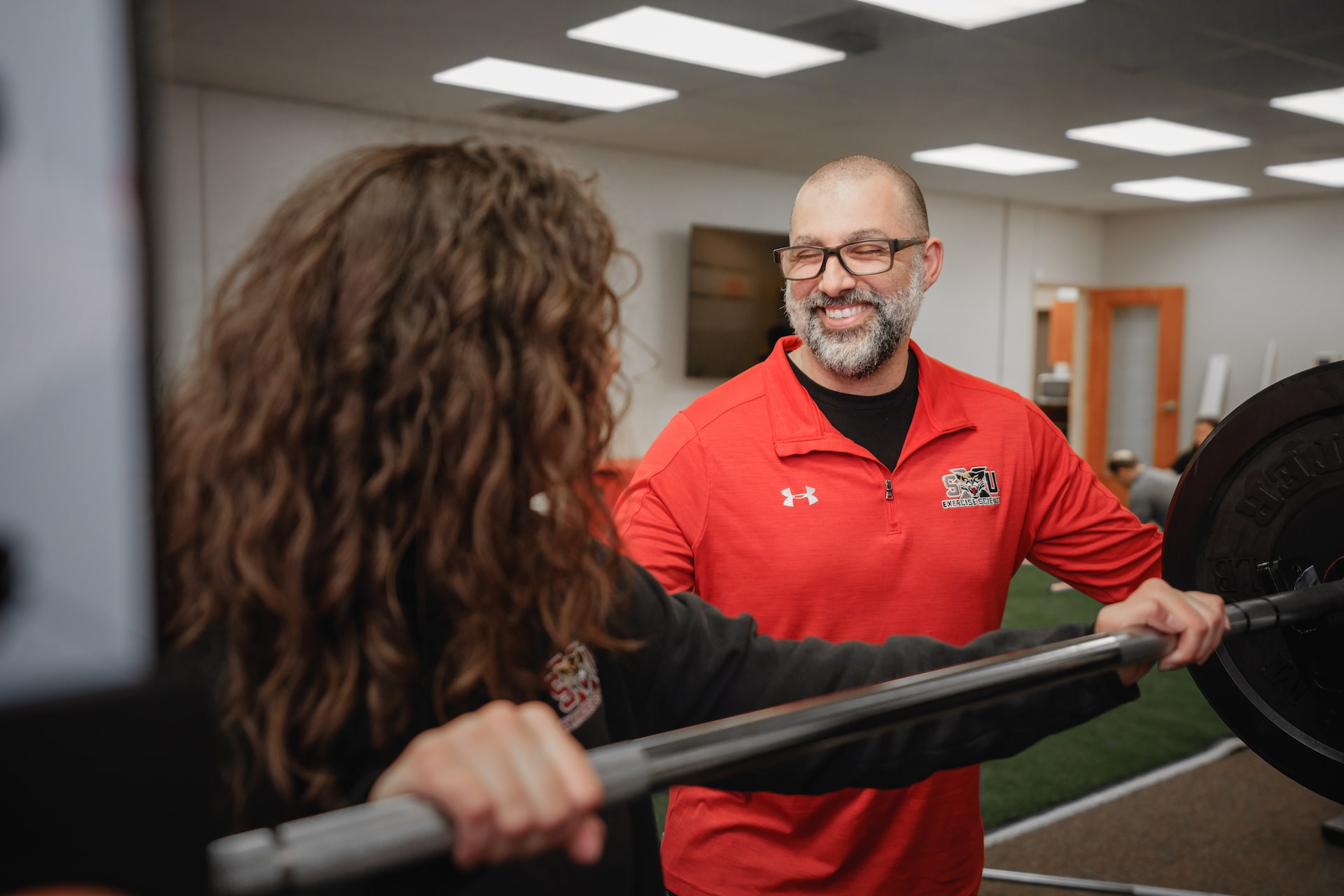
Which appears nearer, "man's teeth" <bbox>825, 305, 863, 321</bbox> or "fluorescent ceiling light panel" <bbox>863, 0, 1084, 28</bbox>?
"man's teeth" <bbox>825, 305, 863, 321</bbox>

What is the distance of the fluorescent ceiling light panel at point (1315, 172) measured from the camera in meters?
7.62

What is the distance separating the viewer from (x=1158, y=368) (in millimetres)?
10383

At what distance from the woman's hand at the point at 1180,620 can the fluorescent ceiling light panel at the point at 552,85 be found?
462 centimetres

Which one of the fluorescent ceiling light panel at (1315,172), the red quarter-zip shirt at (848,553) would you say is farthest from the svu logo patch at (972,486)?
the fluorescent ceiling light panel at (1315,172)

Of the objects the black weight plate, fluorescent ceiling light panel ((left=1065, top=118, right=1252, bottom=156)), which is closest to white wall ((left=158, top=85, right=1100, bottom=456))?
the black weight plate

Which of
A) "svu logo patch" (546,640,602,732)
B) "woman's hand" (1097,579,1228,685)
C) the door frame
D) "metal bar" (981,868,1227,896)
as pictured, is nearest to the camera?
"svu logo patch" (546,640,602,732)

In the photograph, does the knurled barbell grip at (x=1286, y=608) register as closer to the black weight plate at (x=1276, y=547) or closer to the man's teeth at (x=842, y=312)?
the black weight plate at (x=1276, y=547)

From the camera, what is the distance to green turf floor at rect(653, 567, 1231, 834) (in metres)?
3.47

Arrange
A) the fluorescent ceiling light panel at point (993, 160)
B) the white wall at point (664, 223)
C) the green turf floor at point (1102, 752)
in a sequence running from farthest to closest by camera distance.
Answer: the fluorescent ceiling light panel at point (993, 160) → the white wall at point (664, 223) → the green turf floor at point (1102, 752)

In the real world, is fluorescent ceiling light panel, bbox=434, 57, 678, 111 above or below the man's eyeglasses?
above

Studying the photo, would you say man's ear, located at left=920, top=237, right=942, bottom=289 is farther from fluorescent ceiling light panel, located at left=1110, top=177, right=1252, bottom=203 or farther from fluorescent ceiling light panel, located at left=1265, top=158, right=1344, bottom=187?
fluorescent ceiling light panel, located at left=1110, top=177, right=1252, bottom=203

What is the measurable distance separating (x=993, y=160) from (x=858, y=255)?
6606 millimetres

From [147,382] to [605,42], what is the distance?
15.7 ft

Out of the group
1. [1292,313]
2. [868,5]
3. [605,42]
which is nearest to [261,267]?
[868,5]
